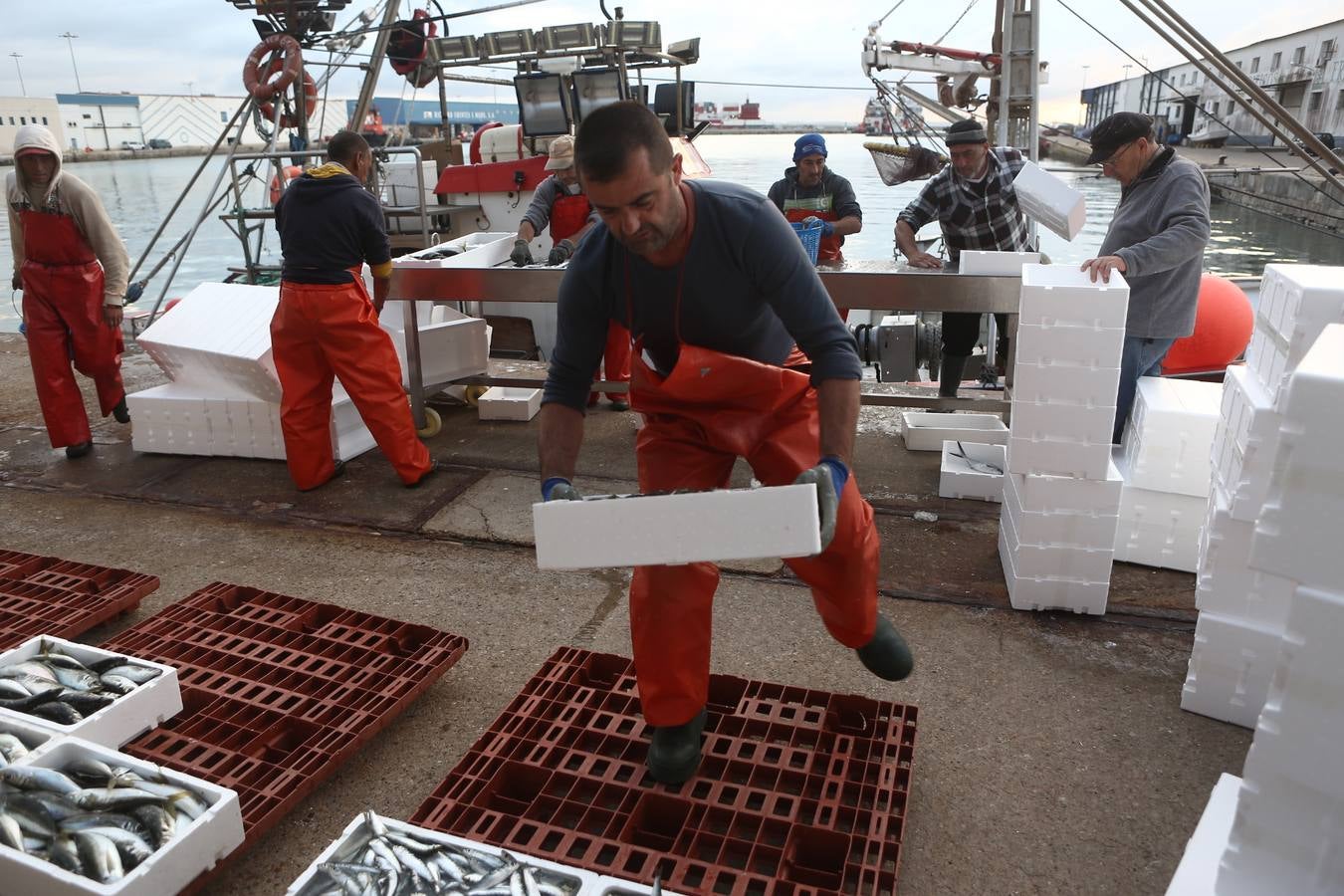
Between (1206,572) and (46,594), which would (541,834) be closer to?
(1206,572)

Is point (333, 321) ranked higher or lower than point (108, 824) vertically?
higher

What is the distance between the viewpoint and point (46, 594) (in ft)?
11.4

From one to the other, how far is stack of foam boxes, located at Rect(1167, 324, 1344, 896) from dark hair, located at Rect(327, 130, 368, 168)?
4360 mm

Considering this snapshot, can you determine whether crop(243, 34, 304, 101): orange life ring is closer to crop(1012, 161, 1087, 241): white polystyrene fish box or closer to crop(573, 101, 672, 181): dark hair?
crop(1012, 161, 1087, 241): white polystyrene fish box

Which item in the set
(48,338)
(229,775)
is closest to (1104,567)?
(229,775)

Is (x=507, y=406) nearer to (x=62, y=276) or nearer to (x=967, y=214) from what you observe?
(x=62, y=276)

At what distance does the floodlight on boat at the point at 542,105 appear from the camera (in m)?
8.36

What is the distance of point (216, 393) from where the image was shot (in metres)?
5.24

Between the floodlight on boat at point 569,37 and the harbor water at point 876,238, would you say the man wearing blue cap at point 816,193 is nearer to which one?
the floodlight on boat at point 569,37

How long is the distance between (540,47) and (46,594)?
260 inches

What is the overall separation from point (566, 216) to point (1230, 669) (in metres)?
4.82

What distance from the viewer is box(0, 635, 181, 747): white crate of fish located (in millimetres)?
2447

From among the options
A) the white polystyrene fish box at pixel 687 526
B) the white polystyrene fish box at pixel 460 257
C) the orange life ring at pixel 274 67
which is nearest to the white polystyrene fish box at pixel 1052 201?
the white polystyrene fish box at pixel 687 526

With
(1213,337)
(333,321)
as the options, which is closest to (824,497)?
(333,321)
